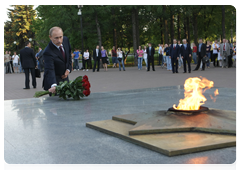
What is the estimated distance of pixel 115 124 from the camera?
4.64 meters

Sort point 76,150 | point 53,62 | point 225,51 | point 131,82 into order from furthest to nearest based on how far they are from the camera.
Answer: point 225,51
point 131,82
point 53,62
point 76,150

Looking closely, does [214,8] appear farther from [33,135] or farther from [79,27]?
[33,135]

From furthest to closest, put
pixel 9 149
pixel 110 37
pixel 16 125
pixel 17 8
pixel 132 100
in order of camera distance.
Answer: pixel 17 8 → pixel 110 37 → pixel 132 100 → pixel 16 125 → pixel 9 149

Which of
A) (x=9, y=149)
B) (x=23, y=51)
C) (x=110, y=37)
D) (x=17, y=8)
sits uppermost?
(x=17, y=8)

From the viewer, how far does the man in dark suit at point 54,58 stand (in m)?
6.58

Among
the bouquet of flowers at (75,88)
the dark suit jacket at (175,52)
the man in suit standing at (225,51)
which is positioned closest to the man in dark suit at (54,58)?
the bouquet of flowers at (75,88)

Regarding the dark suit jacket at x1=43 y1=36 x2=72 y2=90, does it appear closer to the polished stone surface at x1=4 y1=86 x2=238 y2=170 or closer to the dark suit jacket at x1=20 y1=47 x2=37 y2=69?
the polished stone surface at x1=4 y1=86 x2=238 y2=170

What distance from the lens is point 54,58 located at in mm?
6844

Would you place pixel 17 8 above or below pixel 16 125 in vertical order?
above

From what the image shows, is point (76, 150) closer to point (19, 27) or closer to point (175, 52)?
point (175, 52)

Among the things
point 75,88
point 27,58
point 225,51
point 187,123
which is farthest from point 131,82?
point 225,51

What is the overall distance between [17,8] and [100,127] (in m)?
67.7

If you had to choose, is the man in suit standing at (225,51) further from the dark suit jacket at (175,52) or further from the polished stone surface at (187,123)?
the polished stone surface at (187,123)
